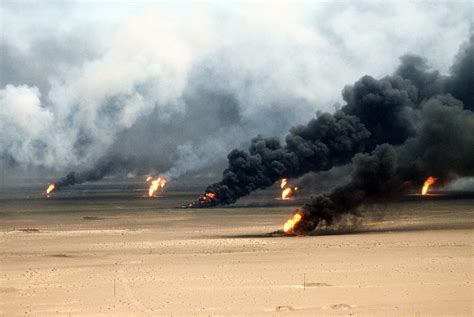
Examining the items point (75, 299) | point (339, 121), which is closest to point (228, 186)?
point (339, 121)

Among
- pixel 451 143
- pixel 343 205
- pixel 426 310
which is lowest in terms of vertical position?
pixel 426 310

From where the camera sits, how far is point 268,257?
81812mm

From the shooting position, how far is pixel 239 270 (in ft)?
242

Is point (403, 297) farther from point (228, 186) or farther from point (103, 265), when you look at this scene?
point (228, 186)

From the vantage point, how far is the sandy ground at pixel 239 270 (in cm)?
5806

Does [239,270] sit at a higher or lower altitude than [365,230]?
lower

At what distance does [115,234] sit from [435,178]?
149 ft

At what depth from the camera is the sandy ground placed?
190 ft

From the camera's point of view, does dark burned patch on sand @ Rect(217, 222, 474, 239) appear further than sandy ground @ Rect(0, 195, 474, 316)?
Yes

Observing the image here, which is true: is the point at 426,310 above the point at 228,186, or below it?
below

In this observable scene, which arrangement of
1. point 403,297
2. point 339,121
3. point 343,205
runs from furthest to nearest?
point 339,121 → point 343,205 → point 403,297

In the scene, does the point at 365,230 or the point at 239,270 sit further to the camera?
the point at 365,230

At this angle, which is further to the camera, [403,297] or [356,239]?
[356,239]

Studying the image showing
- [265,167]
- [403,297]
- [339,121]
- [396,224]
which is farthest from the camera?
[265,167]
